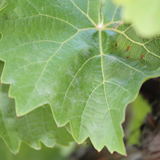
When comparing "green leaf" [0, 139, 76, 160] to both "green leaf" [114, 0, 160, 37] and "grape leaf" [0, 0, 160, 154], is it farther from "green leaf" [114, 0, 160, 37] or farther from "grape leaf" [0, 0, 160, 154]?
"green leaf" [114, 0, 160, 37]

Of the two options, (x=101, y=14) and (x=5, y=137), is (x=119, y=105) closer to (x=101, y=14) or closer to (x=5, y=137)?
(x=101, y=14)

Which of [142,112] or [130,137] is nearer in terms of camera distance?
[130,137]

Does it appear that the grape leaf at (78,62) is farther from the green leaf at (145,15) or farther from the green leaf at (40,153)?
the green leaf at (40,153)

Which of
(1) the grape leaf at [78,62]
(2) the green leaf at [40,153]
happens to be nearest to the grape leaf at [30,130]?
(1) the grape leaf at [78,62]

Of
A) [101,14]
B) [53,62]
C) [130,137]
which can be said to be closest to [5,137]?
[53,62]

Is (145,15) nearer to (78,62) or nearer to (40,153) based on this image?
(78,62)

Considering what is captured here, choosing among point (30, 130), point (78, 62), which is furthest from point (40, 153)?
point (78, 62)
